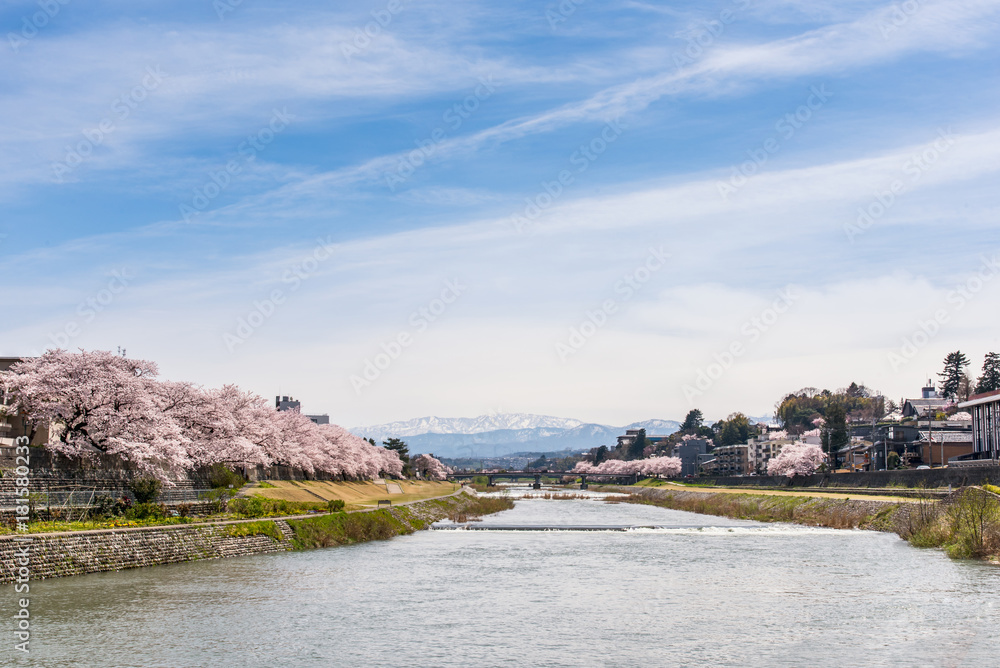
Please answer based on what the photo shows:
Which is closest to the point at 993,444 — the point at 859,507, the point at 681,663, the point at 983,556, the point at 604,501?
the point at 859,507

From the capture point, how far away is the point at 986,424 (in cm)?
9200

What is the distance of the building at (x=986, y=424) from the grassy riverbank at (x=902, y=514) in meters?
19.8

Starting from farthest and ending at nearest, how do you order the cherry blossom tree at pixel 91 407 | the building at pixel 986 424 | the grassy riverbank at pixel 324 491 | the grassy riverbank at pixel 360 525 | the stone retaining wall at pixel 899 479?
the building at pixel 986 424, the grassy riverbank at pixel 324 491, the stone retaining wall at pixel 899 479, the grassy riverbank at pixel 360 525, the cherry blossom tree at pixel 91 407

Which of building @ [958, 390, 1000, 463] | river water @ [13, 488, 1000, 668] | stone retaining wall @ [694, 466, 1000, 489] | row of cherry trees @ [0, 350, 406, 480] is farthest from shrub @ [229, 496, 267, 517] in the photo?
building @ [958, 390, 1000, 463]

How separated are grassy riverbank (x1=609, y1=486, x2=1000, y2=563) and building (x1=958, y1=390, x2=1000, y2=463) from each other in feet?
65.1

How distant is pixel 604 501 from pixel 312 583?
383 ft

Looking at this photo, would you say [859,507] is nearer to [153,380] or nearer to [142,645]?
[153,380]

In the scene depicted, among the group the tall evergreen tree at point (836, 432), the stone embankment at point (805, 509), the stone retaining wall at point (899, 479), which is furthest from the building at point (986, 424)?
the tall evergreen tree at point (836, 432)

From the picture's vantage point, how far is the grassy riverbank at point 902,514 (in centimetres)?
4359

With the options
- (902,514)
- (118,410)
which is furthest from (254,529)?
(902,514)

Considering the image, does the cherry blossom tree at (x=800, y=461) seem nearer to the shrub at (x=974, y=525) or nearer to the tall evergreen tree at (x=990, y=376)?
the tall evergreen tree at (x=990, y=376)

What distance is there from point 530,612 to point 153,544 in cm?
2092

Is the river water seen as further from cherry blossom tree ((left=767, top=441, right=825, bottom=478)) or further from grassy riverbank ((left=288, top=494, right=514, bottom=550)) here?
cherry blossom tree ((left=767, top=441, right=825, bottom=478))

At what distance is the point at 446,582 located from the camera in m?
38.2
